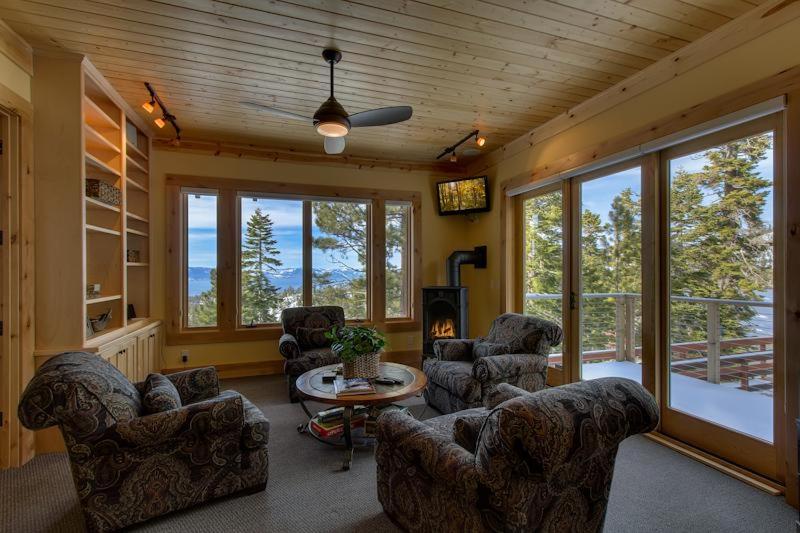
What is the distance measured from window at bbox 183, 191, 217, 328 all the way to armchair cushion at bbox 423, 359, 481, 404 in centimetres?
291

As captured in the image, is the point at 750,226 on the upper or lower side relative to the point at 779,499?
upper

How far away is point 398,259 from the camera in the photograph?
5641 mm

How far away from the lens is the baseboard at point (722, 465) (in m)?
2.30

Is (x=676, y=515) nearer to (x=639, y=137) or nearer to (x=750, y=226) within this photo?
(x=750, y=226)

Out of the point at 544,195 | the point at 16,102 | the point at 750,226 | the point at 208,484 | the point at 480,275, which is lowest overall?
the point at 208,484

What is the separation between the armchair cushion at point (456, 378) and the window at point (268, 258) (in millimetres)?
2323

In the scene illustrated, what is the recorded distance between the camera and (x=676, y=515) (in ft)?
6.85

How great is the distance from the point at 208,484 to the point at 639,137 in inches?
153

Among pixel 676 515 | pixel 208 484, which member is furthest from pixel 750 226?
→ pixel 208 484

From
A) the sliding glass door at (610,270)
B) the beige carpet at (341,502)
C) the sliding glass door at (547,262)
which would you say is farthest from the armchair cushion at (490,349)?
the beige carpet at (341,502)

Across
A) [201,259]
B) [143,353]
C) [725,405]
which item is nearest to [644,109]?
[725,405]

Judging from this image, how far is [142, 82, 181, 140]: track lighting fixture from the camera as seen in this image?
337 centimetres

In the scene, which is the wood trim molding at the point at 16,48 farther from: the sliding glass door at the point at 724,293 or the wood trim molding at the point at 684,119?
the sliding glass door at the point at 724,293

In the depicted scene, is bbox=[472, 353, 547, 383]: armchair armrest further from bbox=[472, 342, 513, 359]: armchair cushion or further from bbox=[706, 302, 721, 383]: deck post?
bbox=[706, 302, 721, 383]: deck post
